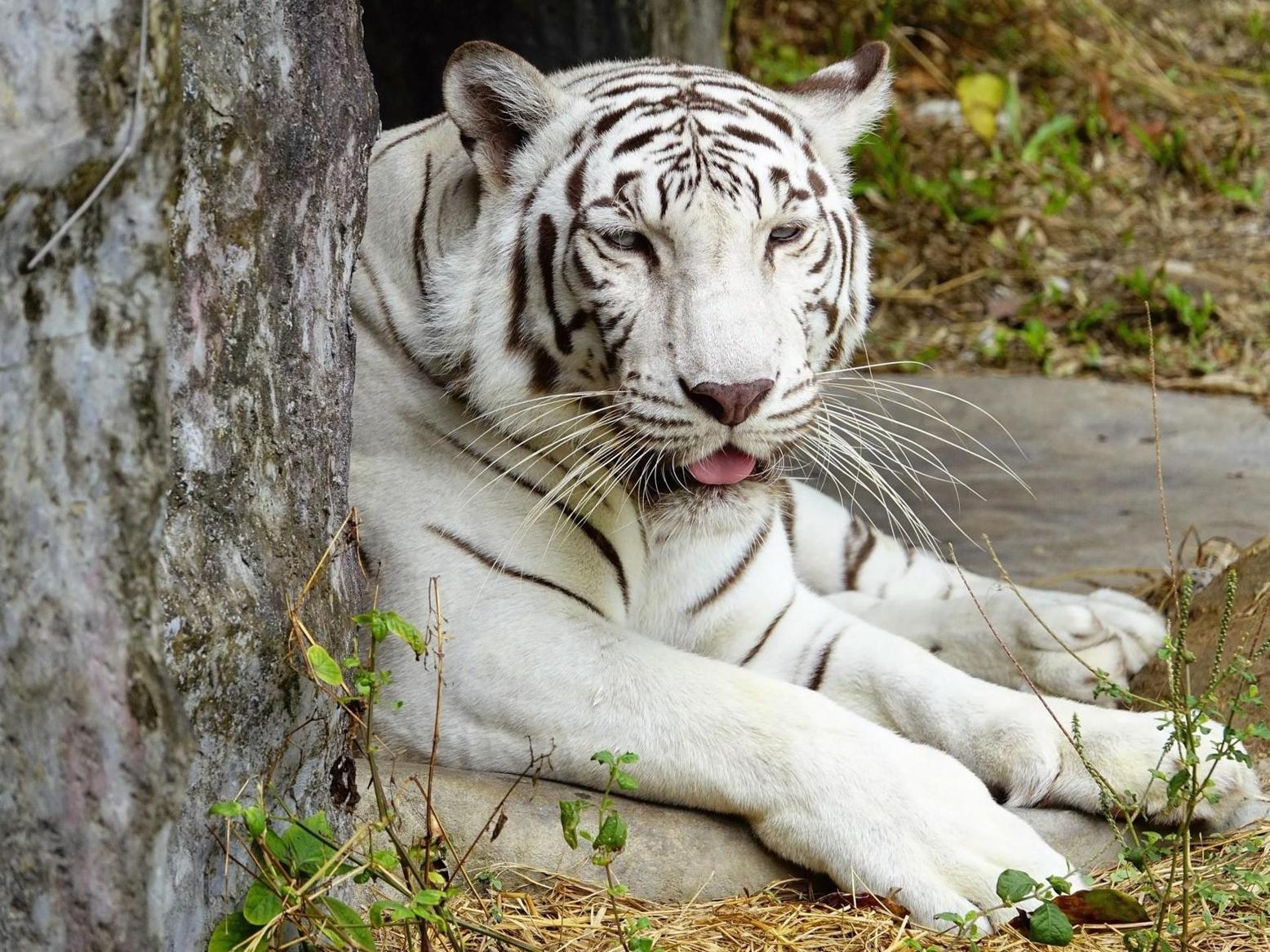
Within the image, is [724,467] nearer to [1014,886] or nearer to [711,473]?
[711,473]

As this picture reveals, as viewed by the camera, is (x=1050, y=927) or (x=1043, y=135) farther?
(x=1043, y=135)

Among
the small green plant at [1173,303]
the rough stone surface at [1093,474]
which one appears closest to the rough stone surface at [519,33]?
the rough stone surface at [1093,474]

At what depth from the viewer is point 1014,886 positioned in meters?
1.98

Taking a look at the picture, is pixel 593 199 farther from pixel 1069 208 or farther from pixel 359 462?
pixel 1069 208

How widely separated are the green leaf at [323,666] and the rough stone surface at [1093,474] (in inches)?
96.7

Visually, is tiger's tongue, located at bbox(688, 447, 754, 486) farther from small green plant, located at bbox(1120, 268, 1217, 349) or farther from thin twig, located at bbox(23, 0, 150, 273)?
small green plant, located at bbox(1120, 268, 1217, 349)

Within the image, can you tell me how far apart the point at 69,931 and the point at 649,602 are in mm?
1364

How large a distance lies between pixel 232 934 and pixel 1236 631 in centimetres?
A: 209

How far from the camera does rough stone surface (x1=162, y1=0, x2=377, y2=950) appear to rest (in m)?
1.73

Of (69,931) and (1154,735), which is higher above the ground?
(69,931)

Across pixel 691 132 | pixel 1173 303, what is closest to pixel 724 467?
pixel 691 132

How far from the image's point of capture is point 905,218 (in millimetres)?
6602

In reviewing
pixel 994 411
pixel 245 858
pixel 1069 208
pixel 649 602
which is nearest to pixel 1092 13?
pixel 1069 208

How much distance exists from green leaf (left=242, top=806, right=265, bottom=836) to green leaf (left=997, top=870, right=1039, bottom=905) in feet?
3.27
